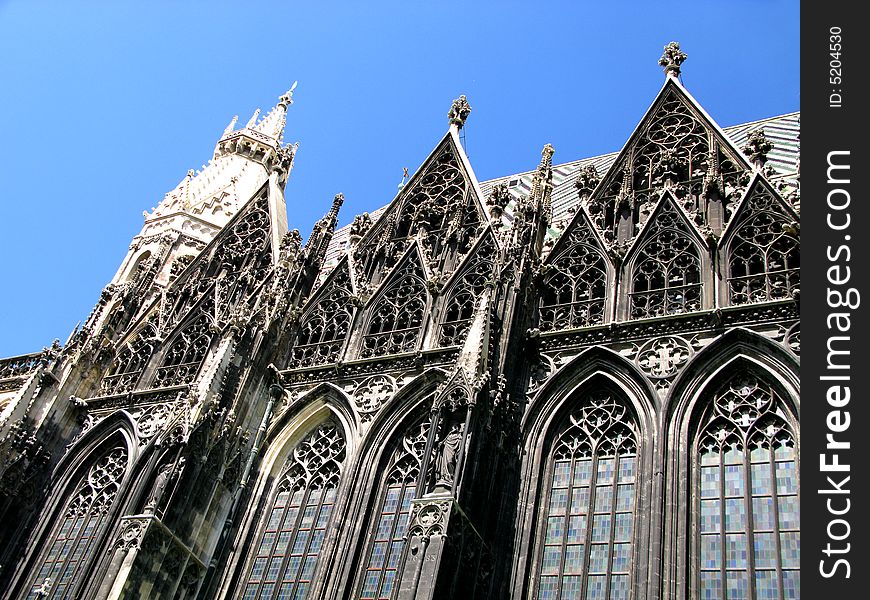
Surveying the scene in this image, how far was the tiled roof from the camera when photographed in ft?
76.8

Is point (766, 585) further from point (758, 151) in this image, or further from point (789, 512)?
point (758, 151)

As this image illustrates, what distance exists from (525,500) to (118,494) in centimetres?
855

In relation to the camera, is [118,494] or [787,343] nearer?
[787,343]

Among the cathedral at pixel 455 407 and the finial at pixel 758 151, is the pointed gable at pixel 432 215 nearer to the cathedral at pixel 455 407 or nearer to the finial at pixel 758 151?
the cathedral at pixel 455 407

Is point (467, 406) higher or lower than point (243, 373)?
lower

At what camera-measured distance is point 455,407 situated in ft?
48.9

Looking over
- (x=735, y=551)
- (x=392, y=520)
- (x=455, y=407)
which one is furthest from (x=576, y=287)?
(x=735, y=551)

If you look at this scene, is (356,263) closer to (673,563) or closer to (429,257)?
(429,257)

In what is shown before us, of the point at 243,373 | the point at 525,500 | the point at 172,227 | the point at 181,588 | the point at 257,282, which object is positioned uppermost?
the point at 172,227

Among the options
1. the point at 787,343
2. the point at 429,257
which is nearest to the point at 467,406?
the point at 787,343

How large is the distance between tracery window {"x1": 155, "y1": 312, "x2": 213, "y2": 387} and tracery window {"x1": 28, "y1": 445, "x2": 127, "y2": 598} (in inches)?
79.4

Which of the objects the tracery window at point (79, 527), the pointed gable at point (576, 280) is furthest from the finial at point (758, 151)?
the tracery window at point (79, 527)
